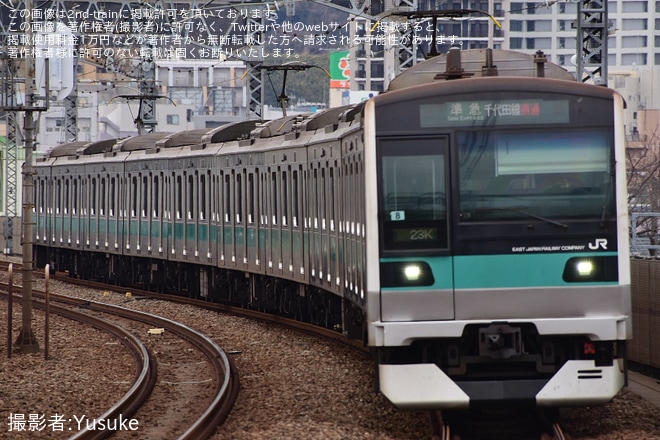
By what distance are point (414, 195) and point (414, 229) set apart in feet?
0.80

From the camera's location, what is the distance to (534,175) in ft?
31.4

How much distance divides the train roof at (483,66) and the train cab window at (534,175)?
1179 millimetres

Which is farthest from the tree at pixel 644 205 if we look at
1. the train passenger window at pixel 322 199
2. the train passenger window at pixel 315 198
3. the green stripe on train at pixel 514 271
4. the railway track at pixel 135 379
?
the railway track at pixel 135 379

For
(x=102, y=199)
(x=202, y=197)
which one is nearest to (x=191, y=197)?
(x=202, y=197)

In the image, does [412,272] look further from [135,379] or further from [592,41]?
[592,41]

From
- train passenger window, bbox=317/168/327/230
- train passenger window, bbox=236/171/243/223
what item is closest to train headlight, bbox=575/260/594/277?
train passenger window, bbox=317/168/327/230

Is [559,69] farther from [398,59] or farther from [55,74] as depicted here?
[398,59]

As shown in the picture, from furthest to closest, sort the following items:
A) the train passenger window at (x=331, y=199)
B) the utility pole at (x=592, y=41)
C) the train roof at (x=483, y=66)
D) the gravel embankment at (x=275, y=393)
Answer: the utility pole at (x=592, y=41), the train passenger window at (x=331, y=199), the train roof at (x=483, y=66), the gravel embankment at (x=275, y=393)

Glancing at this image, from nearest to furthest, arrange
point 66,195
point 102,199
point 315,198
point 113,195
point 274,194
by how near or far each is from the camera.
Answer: point 315,198, point 274,194, point 113,195, point 102,199, point 66,195

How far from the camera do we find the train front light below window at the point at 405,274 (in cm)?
959

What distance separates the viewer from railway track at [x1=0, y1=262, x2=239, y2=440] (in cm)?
1070

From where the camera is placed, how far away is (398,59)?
20938mm

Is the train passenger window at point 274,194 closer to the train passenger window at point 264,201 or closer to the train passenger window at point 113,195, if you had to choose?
the train passenger window at point 264,201

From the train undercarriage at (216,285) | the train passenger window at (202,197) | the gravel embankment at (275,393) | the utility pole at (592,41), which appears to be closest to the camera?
the gravel embankment at (275,393)
